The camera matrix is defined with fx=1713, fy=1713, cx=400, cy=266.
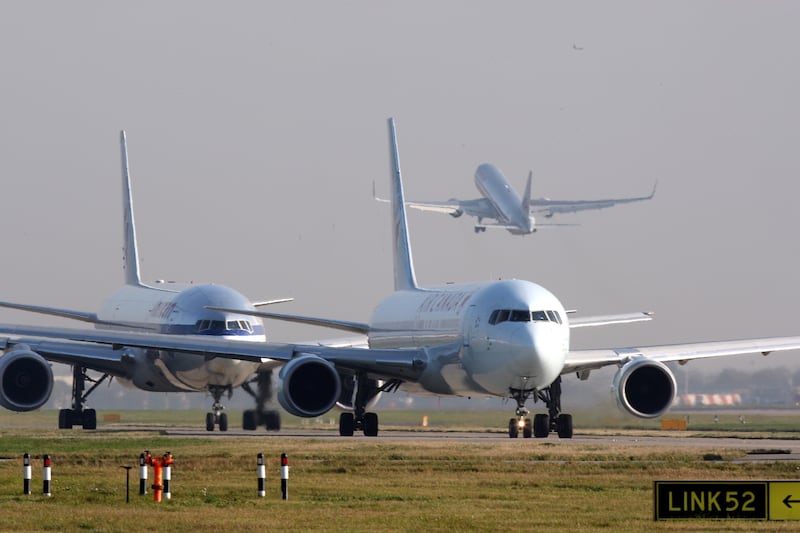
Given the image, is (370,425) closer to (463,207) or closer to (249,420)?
(249,420)

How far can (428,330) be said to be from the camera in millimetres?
51938

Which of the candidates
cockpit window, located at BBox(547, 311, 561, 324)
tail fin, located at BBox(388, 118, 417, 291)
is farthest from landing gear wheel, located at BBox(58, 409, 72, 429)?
cockpit window, located at BBox(547, 311, 561, 324)

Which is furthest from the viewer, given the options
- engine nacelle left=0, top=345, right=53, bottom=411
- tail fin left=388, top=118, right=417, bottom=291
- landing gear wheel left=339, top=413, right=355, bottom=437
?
tail fin left=388, top=118, right=417, bottom=291

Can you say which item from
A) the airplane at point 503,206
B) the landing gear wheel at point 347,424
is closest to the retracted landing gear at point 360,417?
the landing gear wheel at point 347,424

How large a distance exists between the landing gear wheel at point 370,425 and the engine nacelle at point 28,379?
9793 mm

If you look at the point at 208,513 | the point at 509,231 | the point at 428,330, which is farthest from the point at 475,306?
the point at 509,231

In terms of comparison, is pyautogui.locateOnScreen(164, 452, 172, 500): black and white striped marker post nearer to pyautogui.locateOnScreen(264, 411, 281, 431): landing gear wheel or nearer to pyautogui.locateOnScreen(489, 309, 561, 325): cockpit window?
pyautogui.locateOnScreen(489, 309, 561, 325): cockpit window

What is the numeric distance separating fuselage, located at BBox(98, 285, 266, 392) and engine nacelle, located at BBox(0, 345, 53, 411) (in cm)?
647

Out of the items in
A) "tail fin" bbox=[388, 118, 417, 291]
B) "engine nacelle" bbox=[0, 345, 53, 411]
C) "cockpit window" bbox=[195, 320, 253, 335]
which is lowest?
"engine nacelle" bbox=[0, 345, 53, 411]

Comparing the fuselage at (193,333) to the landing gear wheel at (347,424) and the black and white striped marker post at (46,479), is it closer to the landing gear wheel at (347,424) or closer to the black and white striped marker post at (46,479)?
the landing gear wheel at (347,424)

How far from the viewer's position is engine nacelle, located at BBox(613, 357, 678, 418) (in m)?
48.2

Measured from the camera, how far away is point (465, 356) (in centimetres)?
4872

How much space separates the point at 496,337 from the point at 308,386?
215 inches

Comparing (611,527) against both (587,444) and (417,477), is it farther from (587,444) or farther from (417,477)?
(587,444)
